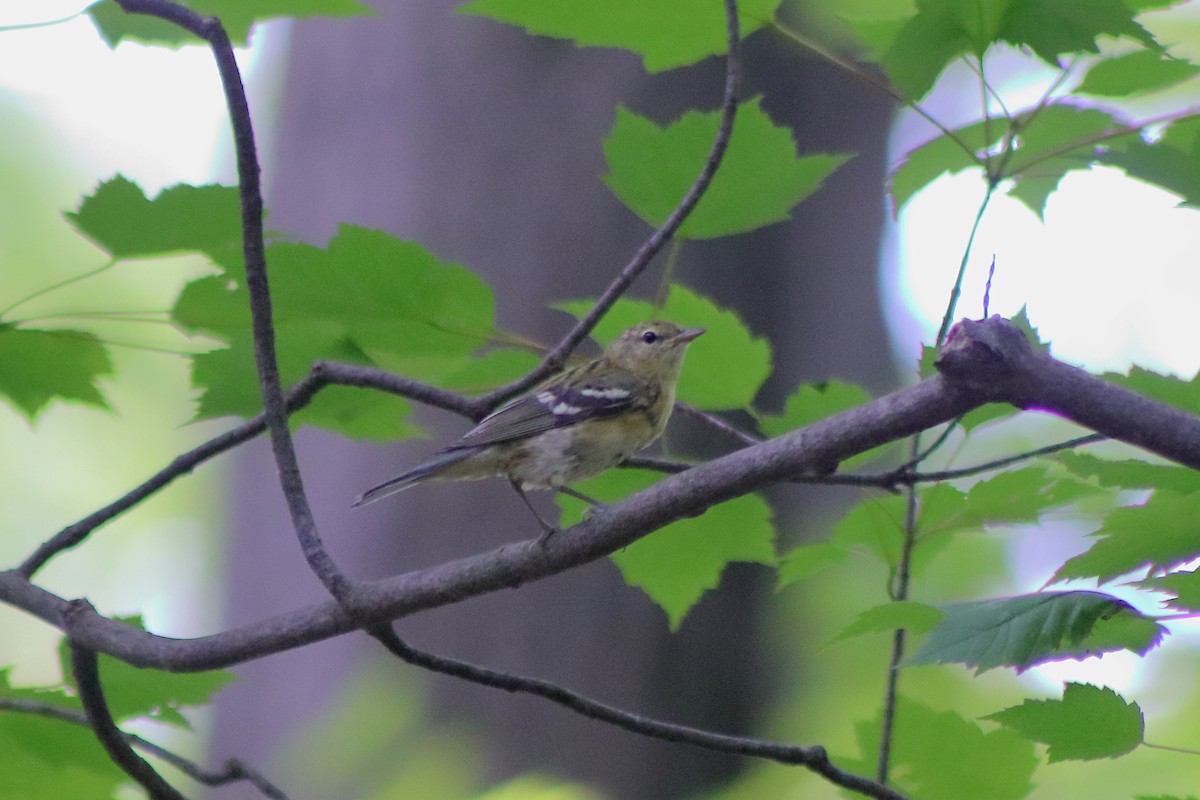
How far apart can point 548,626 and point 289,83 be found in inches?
126

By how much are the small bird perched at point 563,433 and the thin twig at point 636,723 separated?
0.76 meters

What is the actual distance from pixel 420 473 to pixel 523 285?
6.04 ft

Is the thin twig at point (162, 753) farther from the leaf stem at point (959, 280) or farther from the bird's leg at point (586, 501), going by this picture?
the leaf stem at point (959, 280)

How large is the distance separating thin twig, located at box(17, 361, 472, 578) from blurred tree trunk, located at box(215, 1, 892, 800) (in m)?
1.99

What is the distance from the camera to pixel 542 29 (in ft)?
5.63

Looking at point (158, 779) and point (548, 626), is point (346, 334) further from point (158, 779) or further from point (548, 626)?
point (548, 626)

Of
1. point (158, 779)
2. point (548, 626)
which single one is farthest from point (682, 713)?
point (158, 779)

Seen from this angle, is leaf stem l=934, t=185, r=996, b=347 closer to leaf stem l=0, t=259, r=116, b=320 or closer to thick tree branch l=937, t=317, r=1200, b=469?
thick tree branch l=937, t=317, r=1200, b=469

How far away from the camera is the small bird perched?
264cm

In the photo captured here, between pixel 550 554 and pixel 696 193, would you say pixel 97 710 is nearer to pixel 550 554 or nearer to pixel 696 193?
pixel 550 554

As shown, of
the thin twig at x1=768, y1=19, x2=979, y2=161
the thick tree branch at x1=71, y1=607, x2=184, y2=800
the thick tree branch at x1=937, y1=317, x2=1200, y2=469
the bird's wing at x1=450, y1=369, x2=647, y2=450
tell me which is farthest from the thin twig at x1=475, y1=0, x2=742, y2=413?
the bird's wing at x1=450, y1=369, x2=647, y2=450

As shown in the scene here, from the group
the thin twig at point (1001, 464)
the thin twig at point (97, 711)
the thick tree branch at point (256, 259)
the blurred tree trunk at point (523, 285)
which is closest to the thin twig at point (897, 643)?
the thin twig at point (1001, 464)

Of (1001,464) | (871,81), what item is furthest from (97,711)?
(871,81)

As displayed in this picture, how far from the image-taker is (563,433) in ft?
9.01
